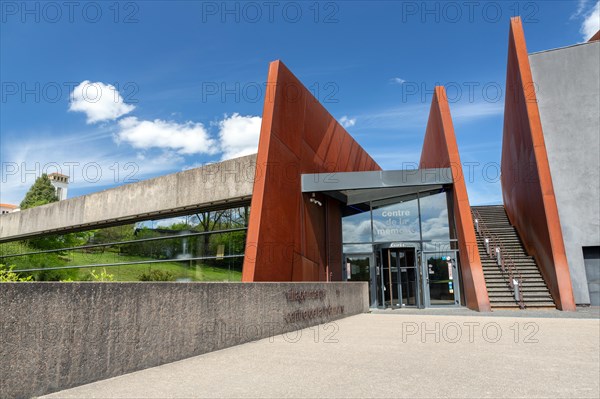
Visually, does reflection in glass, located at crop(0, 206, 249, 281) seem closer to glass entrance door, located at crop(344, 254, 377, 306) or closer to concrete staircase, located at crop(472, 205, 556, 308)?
glass entrance door, located at crop(344, 254, 377, 306)

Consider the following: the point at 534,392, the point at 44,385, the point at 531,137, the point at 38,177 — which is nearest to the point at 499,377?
the point at 534,392

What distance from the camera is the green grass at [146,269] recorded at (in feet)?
47.6

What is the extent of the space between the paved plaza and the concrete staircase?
7575 mm

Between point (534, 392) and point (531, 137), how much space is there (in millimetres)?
15354

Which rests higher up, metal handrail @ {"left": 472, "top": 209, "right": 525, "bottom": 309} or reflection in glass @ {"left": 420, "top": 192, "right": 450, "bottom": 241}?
reflection in glass @ {"left": 420, "top": 192, "right": 450, "bottom": 241}

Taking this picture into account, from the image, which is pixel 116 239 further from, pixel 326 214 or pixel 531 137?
pixel 531 137

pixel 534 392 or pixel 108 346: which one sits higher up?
pixel 108 346

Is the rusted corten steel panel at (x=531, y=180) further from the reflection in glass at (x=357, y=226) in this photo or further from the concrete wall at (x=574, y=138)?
the reflection in glass at (x=357, y=226)

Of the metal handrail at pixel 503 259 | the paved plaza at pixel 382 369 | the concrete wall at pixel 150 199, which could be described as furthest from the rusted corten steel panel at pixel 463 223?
the concrete wall at pixel 150 199

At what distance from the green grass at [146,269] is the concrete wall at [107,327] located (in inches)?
279

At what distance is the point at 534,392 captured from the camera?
4.24 m

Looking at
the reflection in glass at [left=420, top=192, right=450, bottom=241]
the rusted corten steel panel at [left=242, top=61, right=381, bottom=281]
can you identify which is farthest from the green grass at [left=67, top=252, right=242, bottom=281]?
the reflection in glass at [left=420, top=192, right=450, bottom=241]

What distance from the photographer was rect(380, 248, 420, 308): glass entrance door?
17.6 meters

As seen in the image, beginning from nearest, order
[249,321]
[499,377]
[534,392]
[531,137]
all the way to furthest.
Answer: [534,392] < [499,377] < [249,321] < [531,137]
